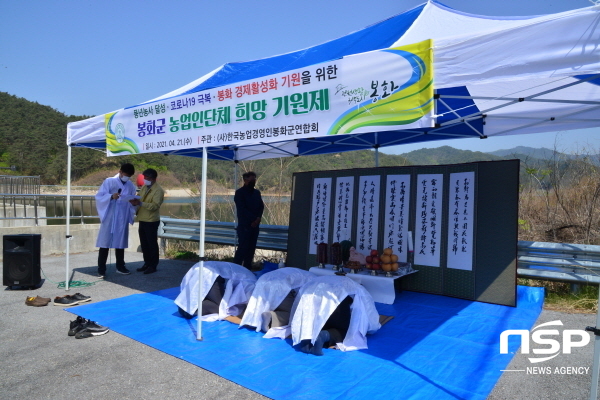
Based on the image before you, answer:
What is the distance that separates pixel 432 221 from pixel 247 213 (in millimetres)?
2842

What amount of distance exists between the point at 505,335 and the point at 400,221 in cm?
239

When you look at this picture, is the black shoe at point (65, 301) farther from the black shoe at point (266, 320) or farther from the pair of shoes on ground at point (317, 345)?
the pair of shoes on ground at point (317, 345)

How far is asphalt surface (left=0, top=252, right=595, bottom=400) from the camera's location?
2.81 meters

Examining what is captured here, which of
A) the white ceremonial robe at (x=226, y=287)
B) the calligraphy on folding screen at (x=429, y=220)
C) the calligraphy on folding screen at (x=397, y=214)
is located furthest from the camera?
the calligraphy on folding screen at (x=397, y=214)

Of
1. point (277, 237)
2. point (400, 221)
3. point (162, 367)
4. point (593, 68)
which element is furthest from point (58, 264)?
point (593, 68)

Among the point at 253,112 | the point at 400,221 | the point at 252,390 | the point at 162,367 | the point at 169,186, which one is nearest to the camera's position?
the point at 252,390

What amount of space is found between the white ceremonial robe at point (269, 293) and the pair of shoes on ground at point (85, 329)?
4.52 ft

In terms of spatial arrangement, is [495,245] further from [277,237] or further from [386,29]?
[277,237]

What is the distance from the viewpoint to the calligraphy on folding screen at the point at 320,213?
22.2 ft

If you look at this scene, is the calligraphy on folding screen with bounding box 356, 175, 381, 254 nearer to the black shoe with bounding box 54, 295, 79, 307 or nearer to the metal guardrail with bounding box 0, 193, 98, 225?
the black shoe with bounding box 54, 295, 79, 307

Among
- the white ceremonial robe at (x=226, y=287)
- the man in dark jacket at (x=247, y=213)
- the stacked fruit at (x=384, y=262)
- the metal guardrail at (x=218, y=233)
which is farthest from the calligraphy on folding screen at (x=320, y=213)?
the white ceremonial robe at (x=226, y=287)

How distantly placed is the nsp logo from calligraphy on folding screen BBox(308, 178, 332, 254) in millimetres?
3328

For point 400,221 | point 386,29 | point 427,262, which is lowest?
point 427,262

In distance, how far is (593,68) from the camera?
226 cm
